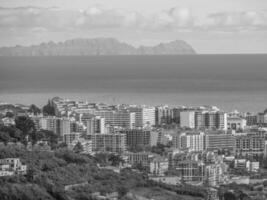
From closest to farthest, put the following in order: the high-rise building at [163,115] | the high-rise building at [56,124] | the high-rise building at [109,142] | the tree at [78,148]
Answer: the tree at [78,148] → the high-rise building at [109,142] → the high-rise building at [56,124] → the high-rise building at [163,115]

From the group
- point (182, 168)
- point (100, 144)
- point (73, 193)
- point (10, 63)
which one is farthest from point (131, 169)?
A: point (10, 63)

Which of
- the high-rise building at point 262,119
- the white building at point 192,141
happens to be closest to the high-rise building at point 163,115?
the high-rise building at point 262,119

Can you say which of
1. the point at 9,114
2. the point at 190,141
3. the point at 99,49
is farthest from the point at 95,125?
the point at 99,49

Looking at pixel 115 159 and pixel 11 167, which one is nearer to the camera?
pixel 11 167

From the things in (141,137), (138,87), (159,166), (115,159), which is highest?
(138,87)

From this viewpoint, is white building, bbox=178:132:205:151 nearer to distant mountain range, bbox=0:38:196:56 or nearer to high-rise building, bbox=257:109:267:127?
high-rise building, bbox=257:109:267:127

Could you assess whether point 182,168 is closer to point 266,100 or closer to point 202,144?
point 202,144

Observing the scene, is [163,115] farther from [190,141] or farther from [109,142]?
[109,142]

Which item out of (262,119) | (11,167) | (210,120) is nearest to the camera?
(11,167)

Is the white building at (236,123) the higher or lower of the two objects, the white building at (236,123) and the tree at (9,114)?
the lower

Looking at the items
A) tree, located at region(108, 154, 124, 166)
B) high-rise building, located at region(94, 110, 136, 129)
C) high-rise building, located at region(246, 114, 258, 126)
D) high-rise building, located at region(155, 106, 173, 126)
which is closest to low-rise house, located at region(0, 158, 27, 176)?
tree, located at region(108, 154, 124, 166)

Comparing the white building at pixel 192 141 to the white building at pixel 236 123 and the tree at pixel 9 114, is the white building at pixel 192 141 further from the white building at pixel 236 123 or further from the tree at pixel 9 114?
the tree at pixel 9 114

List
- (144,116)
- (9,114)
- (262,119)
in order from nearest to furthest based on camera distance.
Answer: (9,114), (144,116), (262,119)

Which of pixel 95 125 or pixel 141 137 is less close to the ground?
pixel 95 125
